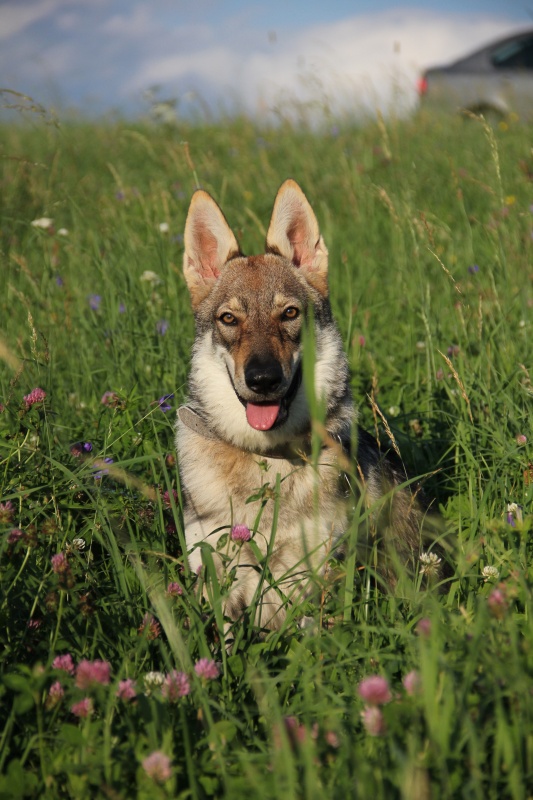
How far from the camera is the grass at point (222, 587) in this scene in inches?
64.6

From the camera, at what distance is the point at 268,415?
2.92m

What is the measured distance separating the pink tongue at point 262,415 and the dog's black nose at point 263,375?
9 centimetres

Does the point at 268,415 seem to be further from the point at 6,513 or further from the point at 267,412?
the point at 6,513

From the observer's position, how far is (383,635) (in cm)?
226

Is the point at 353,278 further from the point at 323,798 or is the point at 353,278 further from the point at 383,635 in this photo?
the point at 323,798

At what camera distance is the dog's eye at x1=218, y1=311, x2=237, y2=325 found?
128 inches

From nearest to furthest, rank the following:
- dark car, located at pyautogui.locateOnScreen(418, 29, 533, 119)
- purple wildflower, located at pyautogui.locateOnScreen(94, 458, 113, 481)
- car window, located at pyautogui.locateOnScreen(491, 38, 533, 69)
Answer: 1. purple wildflower, located at pyautogui.locateOnScreen(94, 458, 113, 481)
2. dark car, located at pyautogui.locateOnScreen(418, 29, 533, 119)
3. car window, located at pyautogui.locateOnScreen(491, 38, 533, 69)

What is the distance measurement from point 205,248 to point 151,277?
110cm

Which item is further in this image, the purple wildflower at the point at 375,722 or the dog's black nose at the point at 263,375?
the dog's black nose at the point at 263,375

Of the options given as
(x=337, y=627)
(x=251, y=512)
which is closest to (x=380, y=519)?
(x=251, y=512)

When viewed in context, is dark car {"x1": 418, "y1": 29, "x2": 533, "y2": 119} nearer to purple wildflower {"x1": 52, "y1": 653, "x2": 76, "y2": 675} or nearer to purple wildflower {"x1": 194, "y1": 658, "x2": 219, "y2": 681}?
purple wildflower {"x1": 194, "y1": 658, "x2": 219, "y2": 681}

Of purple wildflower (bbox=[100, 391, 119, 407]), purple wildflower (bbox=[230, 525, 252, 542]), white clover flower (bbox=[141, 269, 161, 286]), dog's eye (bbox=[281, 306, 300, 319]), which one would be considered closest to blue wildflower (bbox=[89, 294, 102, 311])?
white clover flower (bbox=[141, 269, 161, 286])

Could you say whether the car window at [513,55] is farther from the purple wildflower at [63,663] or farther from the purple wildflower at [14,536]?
the purple wildflower at [63,663]

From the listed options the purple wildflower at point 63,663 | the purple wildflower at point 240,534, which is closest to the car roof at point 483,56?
the purple wildflower at point 240,534
